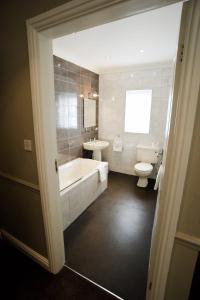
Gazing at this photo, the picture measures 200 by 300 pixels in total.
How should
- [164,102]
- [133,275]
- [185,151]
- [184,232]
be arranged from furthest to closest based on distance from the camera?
[164,102] < [133,275] < [184,232] < [185,151]

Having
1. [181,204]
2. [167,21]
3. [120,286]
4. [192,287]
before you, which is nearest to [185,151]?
[181,204]

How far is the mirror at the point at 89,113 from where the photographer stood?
343 centimetres

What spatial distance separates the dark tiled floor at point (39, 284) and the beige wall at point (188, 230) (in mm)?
662

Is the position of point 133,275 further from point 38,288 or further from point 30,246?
point 30,246

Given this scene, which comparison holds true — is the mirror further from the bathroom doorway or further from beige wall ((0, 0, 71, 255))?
beige wall ((0, 0, 71, 255))

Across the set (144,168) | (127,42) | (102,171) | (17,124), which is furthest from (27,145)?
(144,168)

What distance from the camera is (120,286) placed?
1401mm

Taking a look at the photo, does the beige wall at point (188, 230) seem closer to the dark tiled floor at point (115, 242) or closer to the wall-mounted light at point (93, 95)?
the dark tiled floor at point (115, 242)

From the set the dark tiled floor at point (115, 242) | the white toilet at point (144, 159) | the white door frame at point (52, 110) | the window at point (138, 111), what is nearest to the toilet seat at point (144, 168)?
the white toilet at point (144, 159)

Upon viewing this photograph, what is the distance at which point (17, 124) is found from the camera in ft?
4.49

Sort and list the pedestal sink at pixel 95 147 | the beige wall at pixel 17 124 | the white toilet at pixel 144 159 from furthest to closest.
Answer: the pedestal sink at pixel 95 147 < the white toilet at pixel 144 159 < the beige wall at pixel 17 124

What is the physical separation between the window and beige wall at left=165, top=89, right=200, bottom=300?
9.37 feet

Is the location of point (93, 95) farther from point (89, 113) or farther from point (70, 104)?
point (70, 104)

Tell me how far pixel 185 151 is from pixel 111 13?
0.82 meters
